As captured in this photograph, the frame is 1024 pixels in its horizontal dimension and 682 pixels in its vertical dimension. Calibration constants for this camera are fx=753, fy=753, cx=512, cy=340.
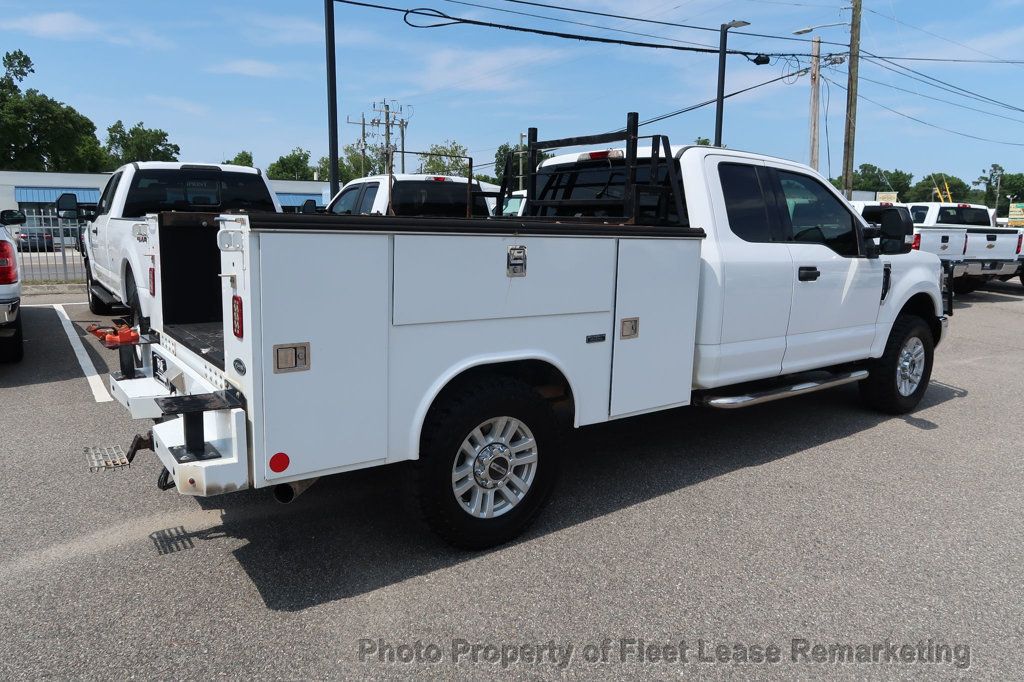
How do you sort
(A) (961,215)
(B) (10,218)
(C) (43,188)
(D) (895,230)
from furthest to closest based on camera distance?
(C) (43,188) < (A) (961,215) < (B) (10,218) < (D) (895,230)

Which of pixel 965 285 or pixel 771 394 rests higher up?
pixel 965 285

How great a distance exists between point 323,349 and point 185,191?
6431mm

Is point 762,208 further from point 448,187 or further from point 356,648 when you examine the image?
point 448,187

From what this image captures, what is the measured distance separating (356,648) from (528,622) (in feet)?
2.40

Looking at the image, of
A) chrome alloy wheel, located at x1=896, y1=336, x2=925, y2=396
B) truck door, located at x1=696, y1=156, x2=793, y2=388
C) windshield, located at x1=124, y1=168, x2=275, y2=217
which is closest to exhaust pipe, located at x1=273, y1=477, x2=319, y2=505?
truck door, located at x1=696, y1=156, x2=793, y2=388

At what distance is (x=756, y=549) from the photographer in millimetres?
3988

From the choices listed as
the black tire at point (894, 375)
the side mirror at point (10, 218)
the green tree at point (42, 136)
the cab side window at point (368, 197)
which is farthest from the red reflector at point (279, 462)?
the green tree at point (42, 136)

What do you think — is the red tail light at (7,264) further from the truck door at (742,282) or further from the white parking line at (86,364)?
the truck door at (742,282)

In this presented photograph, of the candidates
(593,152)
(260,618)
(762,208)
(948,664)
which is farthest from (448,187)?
(948,664)

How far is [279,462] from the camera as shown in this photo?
10.5 feet

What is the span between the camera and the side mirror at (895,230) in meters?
5.88

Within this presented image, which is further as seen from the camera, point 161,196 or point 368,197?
point 368,197

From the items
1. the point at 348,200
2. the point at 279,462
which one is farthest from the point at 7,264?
the point at 279,462

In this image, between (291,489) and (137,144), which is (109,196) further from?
(137,144)
